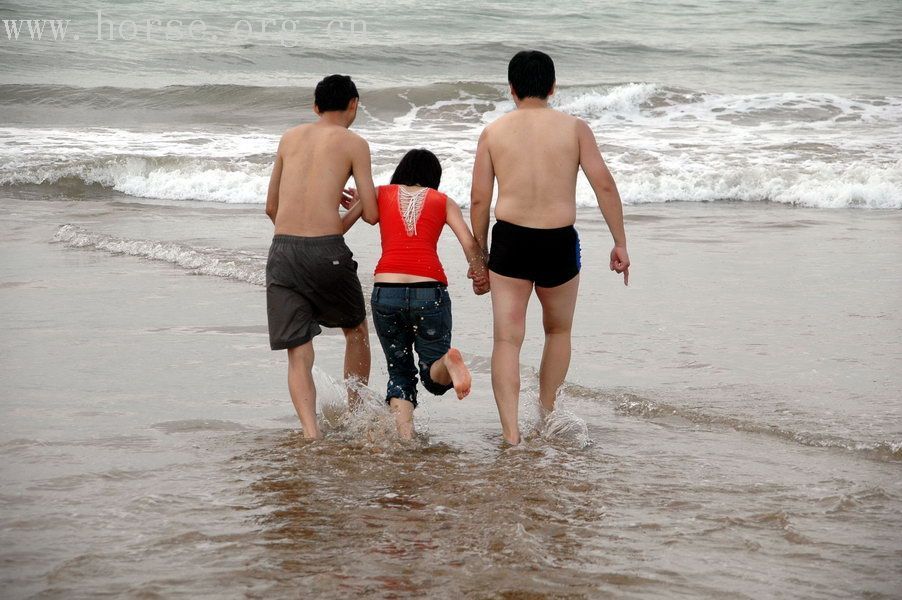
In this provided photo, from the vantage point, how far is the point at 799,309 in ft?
22.8

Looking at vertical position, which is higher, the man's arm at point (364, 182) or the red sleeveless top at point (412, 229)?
the man's arm at point (364, 182)

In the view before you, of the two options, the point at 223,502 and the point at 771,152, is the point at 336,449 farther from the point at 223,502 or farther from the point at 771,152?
the point at 771,152

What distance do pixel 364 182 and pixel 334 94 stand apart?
420mm

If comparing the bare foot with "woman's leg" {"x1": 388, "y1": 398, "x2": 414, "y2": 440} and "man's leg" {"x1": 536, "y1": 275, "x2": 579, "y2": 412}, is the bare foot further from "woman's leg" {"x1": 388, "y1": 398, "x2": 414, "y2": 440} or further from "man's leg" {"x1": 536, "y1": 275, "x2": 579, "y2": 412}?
"man's leg" {"x1": 536, "y1": 275, "x2": 579, "y2": 412}

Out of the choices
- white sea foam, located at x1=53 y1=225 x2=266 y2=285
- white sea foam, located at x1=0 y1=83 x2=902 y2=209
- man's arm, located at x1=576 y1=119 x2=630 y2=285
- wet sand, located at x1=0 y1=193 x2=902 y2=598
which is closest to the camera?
wet sand, located at x1=0 y1=193 x2=902 y2=598

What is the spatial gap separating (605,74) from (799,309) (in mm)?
17834

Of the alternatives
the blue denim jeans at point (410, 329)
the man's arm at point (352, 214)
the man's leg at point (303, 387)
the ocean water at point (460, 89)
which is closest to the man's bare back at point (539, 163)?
the blue denim jeans at point (410, 329)

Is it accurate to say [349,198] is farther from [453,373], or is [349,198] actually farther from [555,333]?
[555,333]

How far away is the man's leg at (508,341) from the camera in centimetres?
461

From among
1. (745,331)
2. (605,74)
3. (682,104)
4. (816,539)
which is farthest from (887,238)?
(605,74)

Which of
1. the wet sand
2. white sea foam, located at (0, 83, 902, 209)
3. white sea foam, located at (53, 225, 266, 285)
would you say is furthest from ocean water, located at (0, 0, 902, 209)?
the wet sand

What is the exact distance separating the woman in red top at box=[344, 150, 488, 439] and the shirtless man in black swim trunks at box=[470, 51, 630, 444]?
148 mm

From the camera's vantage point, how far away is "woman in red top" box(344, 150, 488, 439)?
4.49 meters

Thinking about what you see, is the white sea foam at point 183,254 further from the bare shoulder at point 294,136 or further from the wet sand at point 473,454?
the bare shoulder at point 294,136
